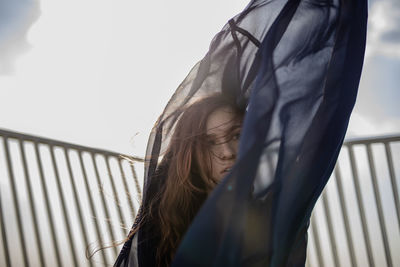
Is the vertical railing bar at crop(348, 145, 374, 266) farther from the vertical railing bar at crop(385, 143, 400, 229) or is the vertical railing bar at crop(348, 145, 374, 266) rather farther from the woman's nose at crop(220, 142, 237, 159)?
the woman's nose at crop(220, 142, 237, 159)

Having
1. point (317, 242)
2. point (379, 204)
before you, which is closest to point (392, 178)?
point (379, 204)

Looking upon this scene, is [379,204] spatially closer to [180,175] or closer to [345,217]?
[345,217]

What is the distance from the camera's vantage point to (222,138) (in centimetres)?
102

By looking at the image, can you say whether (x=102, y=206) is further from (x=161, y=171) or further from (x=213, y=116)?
(x=213, y=116)

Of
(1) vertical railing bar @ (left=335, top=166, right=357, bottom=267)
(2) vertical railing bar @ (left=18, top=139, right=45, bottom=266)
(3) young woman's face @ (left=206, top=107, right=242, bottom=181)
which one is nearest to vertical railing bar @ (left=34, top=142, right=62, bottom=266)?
(2) vertical railing bar @ (left=18, top=139, right=45, bottom=266)

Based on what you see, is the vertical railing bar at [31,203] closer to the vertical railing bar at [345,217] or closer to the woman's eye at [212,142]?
the woman's eye at [212,142]

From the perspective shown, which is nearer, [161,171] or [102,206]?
[161,171]

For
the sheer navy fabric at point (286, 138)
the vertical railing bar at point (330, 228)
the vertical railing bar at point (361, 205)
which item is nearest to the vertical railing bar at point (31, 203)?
the sheer navy fabric at point (286, 138)

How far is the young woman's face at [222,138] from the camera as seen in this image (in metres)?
0.99

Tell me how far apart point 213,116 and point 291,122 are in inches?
17.5

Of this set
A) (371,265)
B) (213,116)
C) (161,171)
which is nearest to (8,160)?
(161,171)

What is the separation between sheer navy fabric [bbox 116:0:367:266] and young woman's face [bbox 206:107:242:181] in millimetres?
221

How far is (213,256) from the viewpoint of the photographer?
0.51 metres

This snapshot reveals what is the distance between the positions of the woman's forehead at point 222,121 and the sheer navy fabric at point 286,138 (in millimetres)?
210
